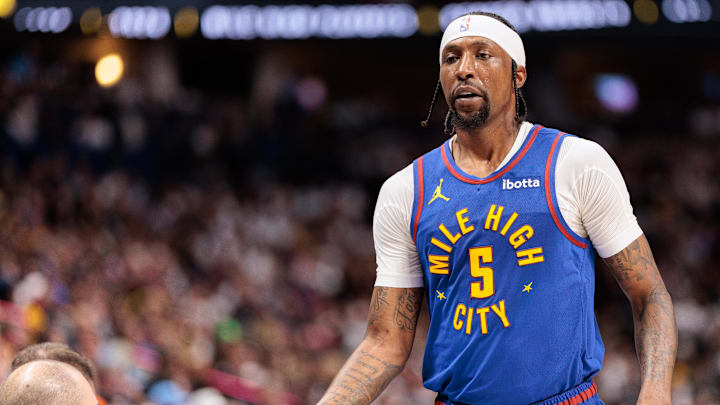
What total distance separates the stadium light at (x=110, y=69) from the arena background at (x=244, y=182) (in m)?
0.07

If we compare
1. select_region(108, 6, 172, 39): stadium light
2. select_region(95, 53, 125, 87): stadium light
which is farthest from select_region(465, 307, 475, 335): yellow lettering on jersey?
select_region(95, 53, 125, 87): stadium light

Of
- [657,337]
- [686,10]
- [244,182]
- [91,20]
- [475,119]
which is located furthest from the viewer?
[244,182]

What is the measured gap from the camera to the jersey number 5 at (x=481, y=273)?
302cm

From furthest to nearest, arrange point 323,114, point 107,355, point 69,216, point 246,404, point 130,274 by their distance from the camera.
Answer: point 323,114, point 69,216, point 130,274, point 246,404, point 107,355

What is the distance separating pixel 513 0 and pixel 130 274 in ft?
22.6

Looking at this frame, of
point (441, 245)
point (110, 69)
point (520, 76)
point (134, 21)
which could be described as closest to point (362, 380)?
point (441, 245)

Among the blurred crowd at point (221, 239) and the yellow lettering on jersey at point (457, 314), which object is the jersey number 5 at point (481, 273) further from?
the blurred crowd at point (221, 239)

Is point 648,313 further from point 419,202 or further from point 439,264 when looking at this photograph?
point 419,202

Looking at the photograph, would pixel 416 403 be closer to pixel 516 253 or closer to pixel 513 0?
pixel 513 0

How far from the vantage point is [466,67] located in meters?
3.15

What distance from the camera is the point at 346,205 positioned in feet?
53.9

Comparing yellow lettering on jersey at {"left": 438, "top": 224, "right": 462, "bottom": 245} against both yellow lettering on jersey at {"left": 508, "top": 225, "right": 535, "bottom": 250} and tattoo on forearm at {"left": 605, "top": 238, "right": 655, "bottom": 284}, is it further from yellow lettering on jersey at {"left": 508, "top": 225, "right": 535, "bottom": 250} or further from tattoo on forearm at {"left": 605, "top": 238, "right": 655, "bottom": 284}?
tattoo on forearm at {"left": 605, "top": 238, "right": 655, "bottom": 284}

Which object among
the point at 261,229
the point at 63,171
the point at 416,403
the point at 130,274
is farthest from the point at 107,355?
the point at 261,229

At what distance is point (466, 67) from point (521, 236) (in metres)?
0.63
